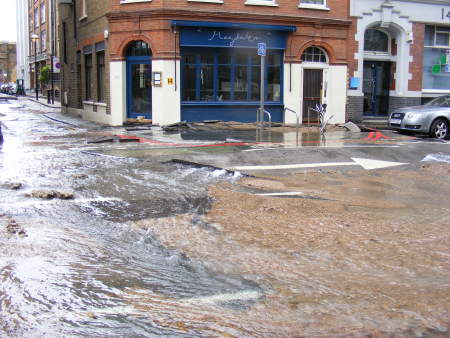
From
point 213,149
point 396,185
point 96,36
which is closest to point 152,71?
point 96,36

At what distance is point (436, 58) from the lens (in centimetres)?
2297

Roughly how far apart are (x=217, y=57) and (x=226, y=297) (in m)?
16.5

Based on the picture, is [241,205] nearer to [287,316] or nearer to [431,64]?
[287,316]

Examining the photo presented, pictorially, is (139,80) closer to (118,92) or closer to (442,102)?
(118,92)

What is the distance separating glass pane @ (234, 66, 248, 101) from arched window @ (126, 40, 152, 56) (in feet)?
11.3

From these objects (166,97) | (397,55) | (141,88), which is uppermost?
(397,55)

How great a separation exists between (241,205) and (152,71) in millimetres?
13087

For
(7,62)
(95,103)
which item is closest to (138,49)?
(95,103)

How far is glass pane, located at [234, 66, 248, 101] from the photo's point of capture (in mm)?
20188

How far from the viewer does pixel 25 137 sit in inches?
603

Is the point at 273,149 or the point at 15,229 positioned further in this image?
the point at 273,149

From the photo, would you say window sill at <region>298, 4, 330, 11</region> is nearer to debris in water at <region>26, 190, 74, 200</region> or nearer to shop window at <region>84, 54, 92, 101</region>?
shop window at <region>84, 54, 92, 101</region>

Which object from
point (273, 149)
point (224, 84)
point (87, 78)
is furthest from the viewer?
point (87, 78)

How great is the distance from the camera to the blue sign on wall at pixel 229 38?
19.0 m
